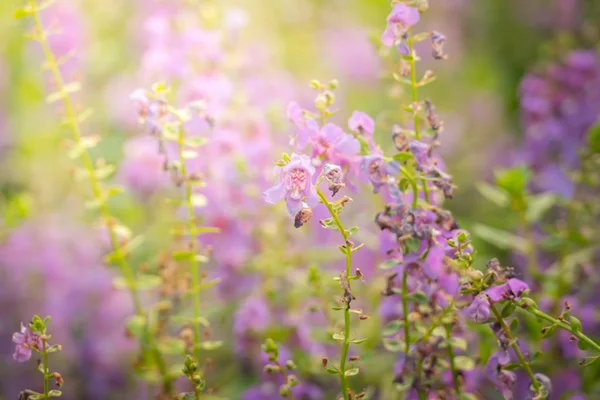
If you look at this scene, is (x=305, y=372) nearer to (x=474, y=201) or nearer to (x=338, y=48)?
(x=474, y=201)

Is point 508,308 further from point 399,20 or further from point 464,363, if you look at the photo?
point 399,20

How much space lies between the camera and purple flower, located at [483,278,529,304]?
557 mm

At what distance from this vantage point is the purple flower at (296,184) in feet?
1.75

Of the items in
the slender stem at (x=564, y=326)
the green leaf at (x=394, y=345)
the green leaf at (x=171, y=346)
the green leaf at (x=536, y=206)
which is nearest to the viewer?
the slender stem at (x=564, y=326)

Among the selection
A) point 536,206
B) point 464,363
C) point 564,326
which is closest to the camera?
point 564,326

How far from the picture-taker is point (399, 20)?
599mm

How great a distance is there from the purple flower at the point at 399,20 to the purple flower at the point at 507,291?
252 millimetres

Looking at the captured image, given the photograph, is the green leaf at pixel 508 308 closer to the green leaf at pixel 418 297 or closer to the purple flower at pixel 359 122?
the green leaf at pixel 418 297

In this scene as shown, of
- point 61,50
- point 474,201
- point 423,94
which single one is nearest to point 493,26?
point 423,94

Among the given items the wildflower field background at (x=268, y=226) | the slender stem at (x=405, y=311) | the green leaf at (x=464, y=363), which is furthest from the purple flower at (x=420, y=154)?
the green leaf at (x=464, y=363)

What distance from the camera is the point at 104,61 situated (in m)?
1.56

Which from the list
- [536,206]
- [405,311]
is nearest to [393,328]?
[405,311]

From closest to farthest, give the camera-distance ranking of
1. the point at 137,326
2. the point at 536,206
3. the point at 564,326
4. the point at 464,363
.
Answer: the point at 564,326
the point at 464,363
the point at 137,326
the point at 536,206

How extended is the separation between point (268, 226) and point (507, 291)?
46 centimetres
